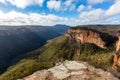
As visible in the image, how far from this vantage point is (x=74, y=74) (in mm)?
7891

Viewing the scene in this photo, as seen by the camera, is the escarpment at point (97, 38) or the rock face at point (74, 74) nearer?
the rock face at point (74, 74)

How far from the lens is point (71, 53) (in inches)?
7505

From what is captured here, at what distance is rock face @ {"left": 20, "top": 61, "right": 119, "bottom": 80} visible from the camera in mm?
7656

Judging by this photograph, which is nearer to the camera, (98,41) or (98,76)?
(98,76)

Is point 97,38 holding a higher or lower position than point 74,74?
lower

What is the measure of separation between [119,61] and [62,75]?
10192 centimetres

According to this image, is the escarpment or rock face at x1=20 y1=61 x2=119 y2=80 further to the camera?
the escarpment

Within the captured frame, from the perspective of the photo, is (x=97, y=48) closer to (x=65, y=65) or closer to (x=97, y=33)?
(x=97, y=33)

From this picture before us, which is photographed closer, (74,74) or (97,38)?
(74,74)

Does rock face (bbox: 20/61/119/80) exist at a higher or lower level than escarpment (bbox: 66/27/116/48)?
higher

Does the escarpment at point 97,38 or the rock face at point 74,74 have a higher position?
the rock face at point 74,74

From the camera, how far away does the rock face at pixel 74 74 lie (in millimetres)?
7656

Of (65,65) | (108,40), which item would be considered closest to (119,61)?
(108,40)

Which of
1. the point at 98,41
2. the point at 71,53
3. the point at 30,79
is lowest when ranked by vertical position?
the point at 71,53
